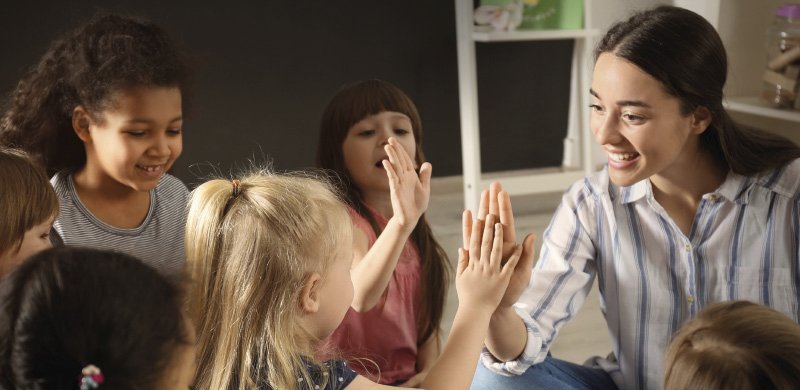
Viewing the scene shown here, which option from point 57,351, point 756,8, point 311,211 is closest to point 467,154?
point 756,8

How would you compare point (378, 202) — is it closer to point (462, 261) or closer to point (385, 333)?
point (385, 333)

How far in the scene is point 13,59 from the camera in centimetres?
376

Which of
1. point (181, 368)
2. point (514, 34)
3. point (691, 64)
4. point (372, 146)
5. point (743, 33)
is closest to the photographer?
point (181, 368)

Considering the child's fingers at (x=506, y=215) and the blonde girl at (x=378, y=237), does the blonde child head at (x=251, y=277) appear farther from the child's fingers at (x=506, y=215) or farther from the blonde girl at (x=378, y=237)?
the blonde girl at (x=378, y=237)

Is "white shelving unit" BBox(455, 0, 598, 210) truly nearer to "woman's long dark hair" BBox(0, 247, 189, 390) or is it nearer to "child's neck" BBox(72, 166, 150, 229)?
"child's neck" BBox(72, 166, 150, 229)

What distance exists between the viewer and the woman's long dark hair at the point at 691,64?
4.77 feet

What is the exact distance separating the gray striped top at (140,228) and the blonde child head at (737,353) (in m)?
0.93

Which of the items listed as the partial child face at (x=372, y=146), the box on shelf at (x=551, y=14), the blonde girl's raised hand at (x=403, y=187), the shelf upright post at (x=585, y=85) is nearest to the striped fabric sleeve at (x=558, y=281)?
the blonde girl's raised hand at (x=403, y=187)

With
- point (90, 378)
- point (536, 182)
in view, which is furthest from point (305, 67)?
point (90, 378)

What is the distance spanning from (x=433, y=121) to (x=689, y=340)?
3.33 metres

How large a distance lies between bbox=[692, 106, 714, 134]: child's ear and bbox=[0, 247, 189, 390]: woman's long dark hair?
99cm

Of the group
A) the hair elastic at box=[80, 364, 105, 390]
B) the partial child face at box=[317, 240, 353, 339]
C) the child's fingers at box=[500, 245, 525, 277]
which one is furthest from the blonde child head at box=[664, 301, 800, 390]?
the hair elastic at box=[80, 364, 105, 390]

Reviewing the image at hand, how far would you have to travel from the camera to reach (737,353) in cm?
95

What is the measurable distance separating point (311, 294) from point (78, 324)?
1.60 ft
